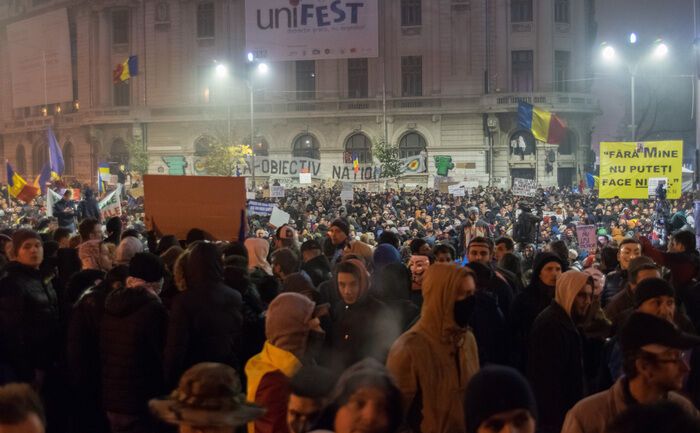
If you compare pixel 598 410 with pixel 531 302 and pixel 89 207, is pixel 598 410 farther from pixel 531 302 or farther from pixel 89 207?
pixel 89 207

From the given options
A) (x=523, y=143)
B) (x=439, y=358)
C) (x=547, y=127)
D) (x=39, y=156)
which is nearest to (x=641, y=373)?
(x=439, y=358)

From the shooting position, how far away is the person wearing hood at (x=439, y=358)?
364cm

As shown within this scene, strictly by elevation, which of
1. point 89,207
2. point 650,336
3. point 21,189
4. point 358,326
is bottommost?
point 358,326

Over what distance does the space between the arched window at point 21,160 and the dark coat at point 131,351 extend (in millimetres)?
53980

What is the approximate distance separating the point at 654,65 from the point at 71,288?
52.7m

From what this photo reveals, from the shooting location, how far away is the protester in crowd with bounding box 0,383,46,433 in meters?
2.59

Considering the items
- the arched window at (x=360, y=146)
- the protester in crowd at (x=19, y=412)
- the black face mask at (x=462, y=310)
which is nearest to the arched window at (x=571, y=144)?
the arched window at (x=360, y=146)

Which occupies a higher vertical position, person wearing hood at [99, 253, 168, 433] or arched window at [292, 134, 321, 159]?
arched window at [292, 134, 321, 159]

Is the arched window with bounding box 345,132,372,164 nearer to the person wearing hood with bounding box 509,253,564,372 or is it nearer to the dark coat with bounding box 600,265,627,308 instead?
the dark coat with bounding box 600,265,627,308

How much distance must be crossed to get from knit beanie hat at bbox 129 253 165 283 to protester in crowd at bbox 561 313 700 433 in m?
2.78

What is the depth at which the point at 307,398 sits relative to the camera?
9.59ft

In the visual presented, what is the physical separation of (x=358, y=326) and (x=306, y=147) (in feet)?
128

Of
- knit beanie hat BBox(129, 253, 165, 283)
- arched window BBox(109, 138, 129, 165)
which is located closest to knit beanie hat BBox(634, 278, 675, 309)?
knit beanie hat BBox(129, 253, 165, 283)

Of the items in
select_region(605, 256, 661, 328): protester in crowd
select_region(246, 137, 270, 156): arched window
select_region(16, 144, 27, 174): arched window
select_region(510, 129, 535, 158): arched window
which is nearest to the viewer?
select_region(605, 256, 661, 328): protester in crowd
